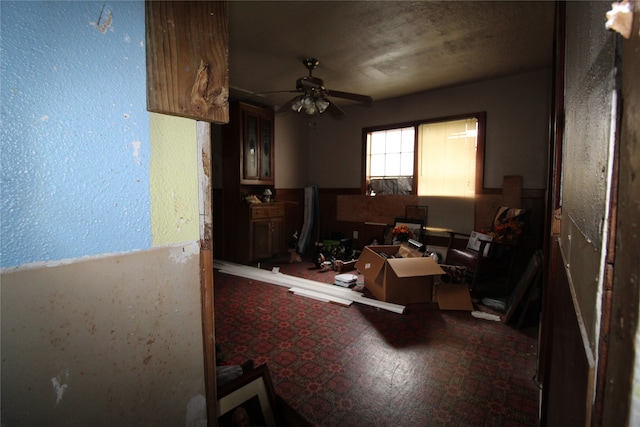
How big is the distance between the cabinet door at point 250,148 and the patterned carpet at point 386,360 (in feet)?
7.41

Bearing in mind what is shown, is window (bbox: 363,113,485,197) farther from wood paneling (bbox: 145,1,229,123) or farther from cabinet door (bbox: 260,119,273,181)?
wood paneling (bbox: 145,1,229,123)

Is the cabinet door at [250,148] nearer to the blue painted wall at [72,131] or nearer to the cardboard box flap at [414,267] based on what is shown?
the cardboard box flap at [414,267]

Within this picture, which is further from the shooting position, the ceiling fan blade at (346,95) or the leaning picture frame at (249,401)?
the ceiling fan blade at (346,95)

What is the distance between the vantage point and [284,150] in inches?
210

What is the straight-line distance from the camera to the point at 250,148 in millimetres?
4629

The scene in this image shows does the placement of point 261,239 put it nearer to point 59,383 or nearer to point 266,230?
point 266,230

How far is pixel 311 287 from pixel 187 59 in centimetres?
293

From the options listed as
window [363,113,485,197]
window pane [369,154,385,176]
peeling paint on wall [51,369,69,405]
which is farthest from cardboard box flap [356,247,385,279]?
peeling paint on wall [51,369,69,405]

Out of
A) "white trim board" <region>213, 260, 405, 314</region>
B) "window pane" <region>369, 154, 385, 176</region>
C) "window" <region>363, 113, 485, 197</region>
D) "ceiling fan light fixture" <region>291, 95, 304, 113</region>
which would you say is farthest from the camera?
"window pane" <region>369, 154, 385, 176</region>

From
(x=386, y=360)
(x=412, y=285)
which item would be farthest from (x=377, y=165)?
(x=386, y=360)

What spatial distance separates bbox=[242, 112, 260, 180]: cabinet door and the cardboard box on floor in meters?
2.52

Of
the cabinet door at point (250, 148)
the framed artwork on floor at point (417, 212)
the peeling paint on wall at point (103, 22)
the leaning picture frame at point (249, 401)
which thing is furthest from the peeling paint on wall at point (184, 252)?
the framed artwork on floor at point (417, 212)

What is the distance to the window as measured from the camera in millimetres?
4086

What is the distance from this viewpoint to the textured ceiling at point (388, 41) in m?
2.36
